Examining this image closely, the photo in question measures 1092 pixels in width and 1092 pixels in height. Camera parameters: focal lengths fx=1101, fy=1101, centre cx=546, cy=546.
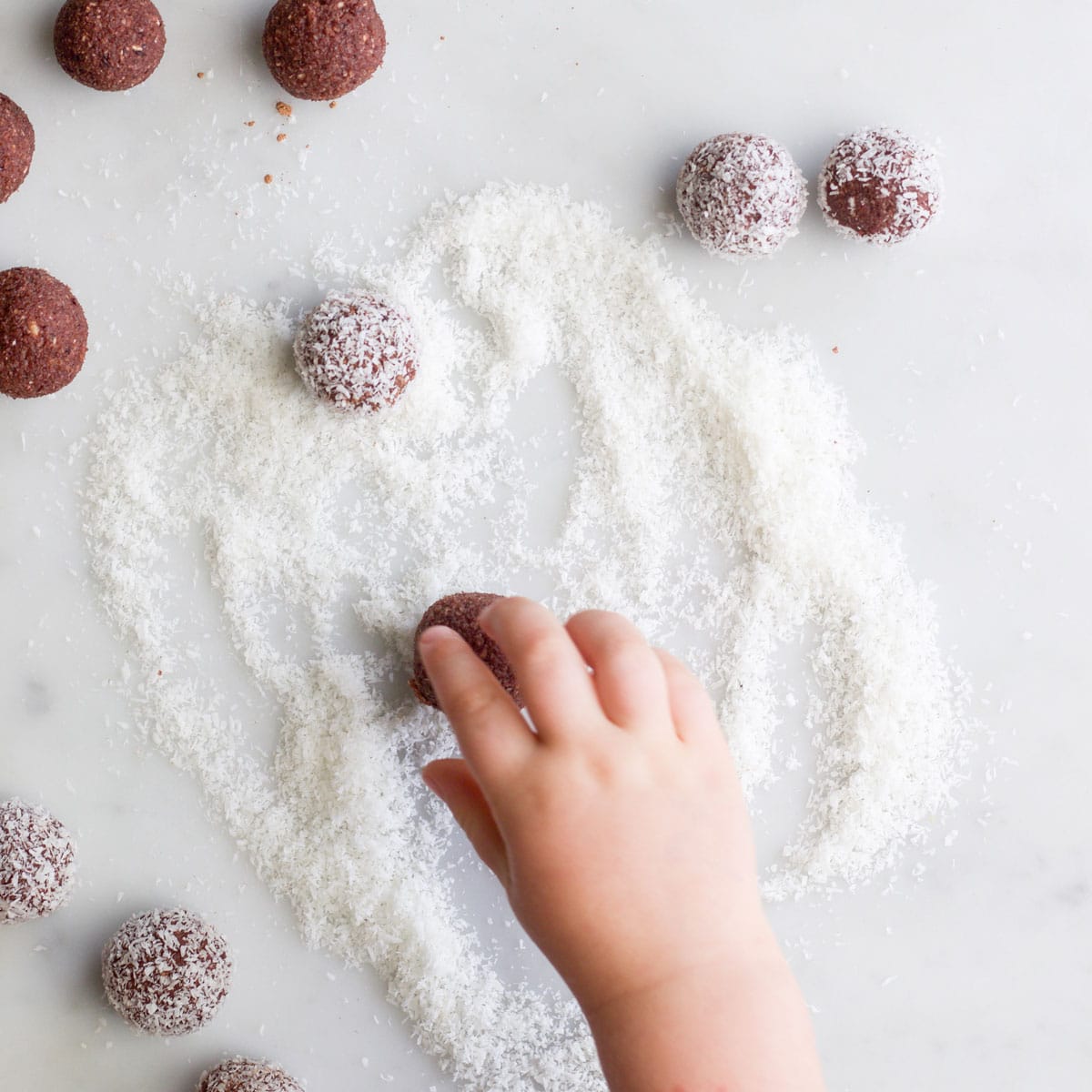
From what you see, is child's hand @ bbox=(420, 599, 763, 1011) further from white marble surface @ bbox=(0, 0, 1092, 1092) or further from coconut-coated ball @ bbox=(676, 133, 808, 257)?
coconut-coated ball @ bbox=(676, 133, 808, 257)

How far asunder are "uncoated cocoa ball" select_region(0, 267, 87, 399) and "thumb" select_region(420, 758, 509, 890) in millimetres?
555

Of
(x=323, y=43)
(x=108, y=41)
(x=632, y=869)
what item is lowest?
(x=632, y=869)

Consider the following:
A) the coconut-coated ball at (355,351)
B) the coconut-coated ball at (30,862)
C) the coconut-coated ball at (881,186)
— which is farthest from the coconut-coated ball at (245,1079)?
the coconut-coated ball at (881,186)

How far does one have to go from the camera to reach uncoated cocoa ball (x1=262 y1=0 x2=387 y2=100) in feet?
3.65

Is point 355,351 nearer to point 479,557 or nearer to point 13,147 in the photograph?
point 479,557

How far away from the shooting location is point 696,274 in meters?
1.22

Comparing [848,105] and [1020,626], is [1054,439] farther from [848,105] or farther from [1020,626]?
[848,105]

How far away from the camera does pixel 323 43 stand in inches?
43.8

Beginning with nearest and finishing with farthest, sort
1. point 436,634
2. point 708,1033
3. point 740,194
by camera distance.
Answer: point 708,1033 < point 436,634 < point 740,194

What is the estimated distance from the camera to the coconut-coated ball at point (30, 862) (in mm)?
1103

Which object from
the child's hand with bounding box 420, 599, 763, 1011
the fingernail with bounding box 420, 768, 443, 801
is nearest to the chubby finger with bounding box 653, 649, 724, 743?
the child's hand with bounding box 420, 599, 763, 1011

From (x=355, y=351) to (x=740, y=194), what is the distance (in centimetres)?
43

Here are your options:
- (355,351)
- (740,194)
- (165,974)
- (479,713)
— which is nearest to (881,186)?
(740,194)

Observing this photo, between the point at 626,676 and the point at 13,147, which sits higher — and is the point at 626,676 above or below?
below
